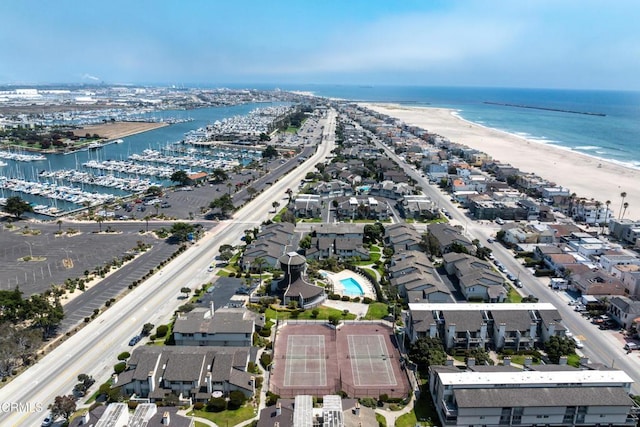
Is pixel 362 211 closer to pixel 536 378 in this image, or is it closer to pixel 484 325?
pixel 484 325

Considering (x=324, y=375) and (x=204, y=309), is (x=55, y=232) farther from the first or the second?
(x=324, y=375)

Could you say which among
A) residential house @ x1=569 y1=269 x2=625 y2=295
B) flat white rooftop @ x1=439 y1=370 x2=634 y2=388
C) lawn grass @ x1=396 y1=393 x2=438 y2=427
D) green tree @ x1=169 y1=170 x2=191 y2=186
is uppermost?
green tree @ x1=169 y1=170 x2=191 y2=186

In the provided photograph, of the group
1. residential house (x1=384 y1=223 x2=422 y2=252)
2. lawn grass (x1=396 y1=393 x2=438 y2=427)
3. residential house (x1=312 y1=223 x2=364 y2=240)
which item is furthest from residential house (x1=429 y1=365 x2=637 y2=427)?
residential house (x1=312 y1=223 x2=364 y2=240)

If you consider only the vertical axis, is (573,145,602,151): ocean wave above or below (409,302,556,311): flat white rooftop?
above

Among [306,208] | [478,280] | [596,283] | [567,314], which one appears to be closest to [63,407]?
[478,280]

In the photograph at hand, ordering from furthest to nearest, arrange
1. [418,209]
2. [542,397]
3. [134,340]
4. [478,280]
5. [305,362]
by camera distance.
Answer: [418,209], [478,280], [134,340], [305,362], [542,397]

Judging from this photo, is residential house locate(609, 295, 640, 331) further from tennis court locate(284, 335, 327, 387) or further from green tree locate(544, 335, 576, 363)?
tennis court locate(284, 335, 327, 387)

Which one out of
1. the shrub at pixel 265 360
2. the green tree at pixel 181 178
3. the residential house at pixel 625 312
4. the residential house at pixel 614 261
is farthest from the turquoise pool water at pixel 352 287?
the green tree at pixel 181 178
